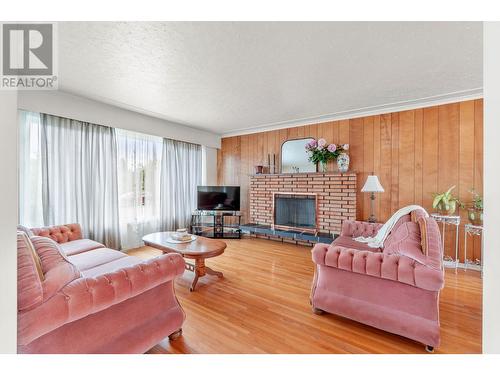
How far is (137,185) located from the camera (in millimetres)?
4227

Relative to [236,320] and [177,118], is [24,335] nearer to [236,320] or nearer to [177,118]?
[236,320]

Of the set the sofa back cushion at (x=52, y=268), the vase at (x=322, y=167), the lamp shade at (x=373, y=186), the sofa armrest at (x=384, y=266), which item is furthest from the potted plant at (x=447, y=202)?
the sofa back cushion at (x=52, y=268)

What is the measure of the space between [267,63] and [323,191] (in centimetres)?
255

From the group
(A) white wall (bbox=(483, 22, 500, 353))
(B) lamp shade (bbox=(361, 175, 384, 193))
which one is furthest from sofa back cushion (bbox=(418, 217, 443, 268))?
(B) lamp shade (bbox=(361, 175, 384, 193))

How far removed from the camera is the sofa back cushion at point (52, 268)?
113 cm

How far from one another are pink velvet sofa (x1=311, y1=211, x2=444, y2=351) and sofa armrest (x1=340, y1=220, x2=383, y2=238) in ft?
3.57

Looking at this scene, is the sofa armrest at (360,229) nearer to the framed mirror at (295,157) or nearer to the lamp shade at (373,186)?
the lamp shade at (373,186)

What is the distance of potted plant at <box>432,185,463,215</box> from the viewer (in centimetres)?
293

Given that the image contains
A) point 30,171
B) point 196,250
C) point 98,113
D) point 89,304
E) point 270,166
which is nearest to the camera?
point 89,304

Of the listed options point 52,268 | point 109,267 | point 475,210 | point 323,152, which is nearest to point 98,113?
point 109,267

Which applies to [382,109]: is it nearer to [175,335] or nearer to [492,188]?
[492,188]

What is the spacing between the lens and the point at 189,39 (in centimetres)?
189

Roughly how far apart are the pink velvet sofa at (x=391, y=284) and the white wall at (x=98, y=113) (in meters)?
3.53
